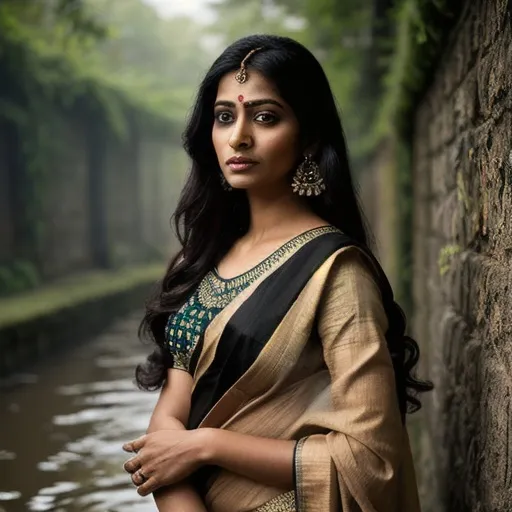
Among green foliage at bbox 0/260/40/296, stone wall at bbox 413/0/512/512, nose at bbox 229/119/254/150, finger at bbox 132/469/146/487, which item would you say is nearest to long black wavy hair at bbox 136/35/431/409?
nose at bbox 229/119/254/150

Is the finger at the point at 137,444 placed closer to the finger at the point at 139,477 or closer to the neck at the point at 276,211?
the finger at the point at 139,477

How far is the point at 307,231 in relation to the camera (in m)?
2.39

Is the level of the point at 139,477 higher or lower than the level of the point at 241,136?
lower

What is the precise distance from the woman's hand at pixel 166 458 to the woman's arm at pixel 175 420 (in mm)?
30

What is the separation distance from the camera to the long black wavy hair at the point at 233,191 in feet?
7.73

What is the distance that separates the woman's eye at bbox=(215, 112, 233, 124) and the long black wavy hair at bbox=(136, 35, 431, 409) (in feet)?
0.32

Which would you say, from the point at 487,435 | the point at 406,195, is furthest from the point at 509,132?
the point at 406,195

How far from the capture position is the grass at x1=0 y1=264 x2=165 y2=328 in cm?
902

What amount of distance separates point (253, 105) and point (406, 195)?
13.8ft

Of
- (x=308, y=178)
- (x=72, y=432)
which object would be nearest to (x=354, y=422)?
(x=308, y=178)

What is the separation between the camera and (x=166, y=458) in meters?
2.23

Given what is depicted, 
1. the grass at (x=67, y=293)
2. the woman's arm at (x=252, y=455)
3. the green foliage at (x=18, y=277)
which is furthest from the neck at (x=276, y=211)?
the green foliage at (x=18, y=277)

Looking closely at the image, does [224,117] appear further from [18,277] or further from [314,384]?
[18,277]

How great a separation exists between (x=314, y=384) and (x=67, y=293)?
9.52m
